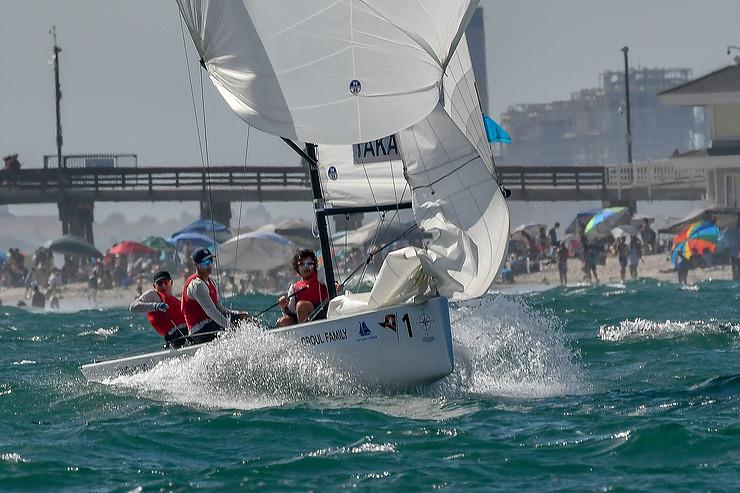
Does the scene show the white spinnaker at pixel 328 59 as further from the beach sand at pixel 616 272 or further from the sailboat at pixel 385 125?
the beach sand at pixel 616 272

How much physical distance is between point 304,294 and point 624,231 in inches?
1252

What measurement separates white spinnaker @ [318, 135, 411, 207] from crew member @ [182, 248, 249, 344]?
1.52 m

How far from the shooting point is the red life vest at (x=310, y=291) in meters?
15.5

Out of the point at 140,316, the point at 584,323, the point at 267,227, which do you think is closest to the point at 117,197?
the point at 267,227

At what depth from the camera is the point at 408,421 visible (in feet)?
41.8

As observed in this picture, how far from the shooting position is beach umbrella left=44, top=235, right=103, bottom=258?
48000mm

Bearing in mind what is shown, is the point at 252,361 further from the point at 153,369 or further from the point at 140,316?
the point at 140,316

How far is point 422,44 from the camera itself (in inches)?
579

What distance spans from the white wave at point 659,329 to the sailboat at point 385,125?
550 cm

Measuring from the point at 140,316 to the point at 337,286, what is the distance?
720 inches

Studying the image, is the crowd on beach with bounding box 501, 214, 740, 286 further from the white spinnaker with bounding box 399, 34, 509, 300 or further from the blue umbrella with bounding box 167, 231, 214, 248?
the white spinnaker with bounding box 399, 34, 509, 300

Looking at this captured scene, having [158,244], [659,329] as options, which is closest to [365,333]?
[659,329]

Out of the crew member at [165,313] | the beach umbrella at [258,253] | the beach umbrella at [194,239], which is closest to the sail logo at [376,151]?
the crew member at [165,313]

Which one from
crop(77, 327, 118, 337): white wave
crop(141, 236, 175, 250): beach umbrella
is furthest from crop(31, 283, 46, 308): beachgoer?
crop(77, 327, 118, 337): white wave
